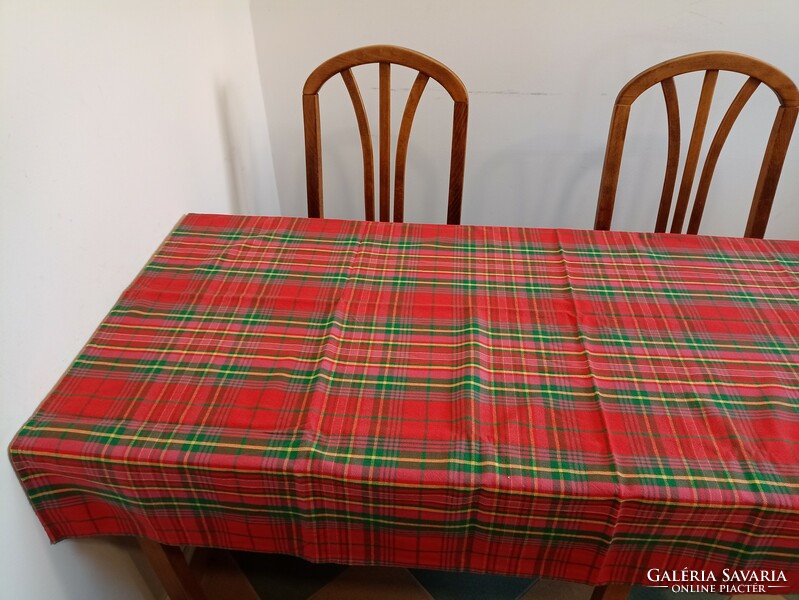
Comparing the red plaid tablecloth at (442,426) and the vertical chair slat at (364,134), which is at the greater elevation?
the vertical chair slat at (364,134)

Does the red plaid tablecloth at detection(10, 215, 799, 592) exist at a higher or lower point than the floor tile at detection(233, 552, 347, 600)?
higher

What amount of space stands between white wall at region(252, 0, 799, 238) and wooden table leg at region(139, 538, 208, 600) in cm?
122

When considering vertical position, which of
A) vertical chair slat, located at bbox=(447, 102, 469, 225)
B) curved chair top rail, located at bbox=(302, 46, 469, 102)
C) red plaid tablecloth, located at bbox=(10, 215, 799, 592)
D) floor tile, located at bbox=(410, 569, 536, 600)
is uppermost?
curved chair top rail, located at bbox=(302, 46, 469, 102)

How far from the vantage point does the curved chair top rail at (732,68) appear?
121 cm

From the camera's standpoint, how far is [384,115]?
4.38ft

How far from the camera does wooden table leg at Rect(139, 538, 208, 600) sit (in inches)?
36.0

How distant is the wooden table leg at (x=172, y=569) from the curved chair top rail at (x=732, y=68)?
50.6 inches

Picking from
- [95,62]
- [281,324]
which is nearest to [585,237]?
[281,324]

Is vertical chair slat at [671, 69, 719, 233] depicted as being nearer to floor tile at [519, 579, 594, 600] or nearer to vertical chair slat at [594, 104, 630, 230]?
vertical chair slat at [594, 104, 630, 230]

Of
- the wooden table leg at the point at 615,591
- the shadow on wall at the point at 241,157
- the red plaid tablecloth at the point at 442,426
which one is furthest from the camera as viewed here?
the shadow on wall at the point at 241,157

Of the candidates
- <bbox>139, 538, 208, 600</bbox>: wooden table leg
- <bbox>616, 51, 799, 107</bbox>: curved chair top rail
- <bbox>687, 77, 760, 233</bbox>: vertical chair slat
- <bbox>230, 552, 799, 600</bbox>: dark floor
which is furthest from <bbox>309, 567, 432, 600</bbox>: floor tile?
<bbox>616, 51, 799, 107</bbox>: curved chair top rail

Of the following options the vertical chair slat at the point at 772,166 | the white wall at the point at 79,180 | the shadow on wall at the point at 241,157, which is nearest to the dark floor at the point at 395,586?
the white wall at the point at 79,180

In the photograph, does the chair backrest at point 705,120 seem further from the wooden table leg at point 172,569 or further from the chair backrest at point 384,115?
the wooden table leg at point 172,569

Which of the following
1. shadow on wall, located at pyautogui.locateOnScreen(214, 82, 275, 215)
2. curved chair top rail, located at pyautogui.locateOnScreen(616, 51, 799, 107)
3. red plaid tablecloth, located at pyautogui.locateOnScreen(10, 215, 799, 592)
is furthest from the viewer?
shadow on wall, located at pyautogui.locateOnScreen(214, 82, 275, 215)
